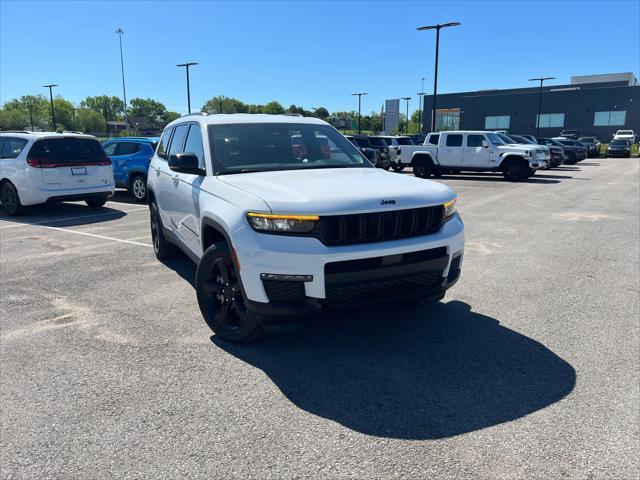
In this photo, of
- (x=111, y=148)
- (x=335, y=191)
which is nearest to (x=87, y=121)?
(x=111, y=148)

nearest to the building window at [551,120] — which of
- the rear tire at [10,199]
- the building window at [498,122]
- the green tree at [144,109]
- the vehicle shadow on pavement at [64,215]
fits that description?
the building window at [498,122]

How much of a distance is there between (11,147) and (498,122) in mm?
73145

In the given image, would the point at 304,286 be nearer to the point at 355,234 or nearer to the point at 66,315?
the point at 355,234

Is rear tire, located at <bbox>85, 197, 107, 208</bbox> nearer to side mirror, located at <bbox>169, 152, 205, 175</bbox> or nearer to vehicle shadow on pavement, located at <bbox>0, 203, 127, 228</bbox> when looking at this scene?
vehicle shadow on pavement, located at <bbox>0, 203, 127, 228</bbox>

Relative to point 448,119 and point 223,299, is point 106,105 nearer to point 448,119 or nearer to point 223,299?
point 448,119

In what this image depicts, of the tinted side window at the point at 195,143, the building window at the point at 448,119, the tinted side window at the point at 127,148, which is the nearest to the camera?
the tinted side window at the point at 195,143

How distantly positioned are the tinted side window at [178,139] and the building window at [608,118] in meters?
73.1

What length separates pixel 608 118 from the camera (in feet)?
216

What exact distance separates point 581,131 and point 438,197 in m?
73.8

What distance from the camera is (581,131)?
221 ft

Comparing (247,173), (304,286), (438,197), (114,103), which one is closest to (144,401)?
(304,286)

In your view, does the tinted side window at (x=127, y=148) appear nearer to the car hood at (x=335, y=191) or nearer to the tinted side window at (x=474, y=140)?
the car hood at (x=335, y=191)

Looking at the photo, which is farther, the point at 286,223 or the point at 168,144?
the point at 168,144

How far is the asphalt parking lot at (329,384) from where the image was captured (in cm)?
256
